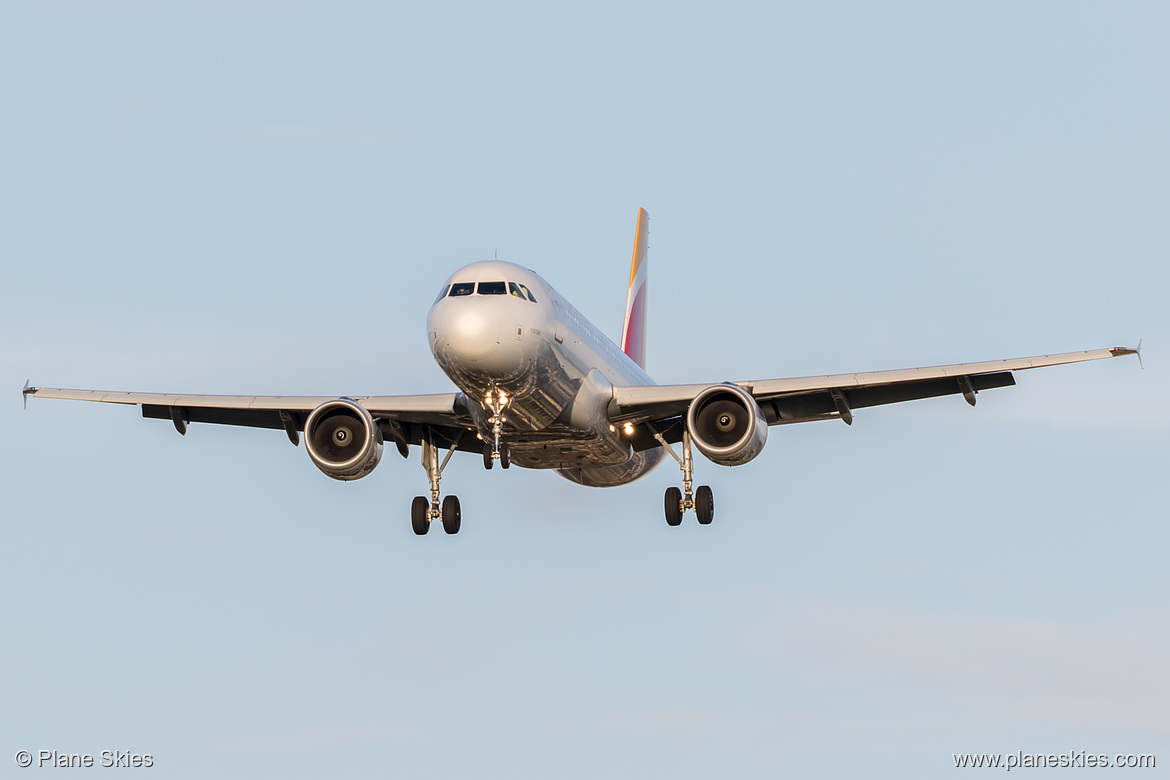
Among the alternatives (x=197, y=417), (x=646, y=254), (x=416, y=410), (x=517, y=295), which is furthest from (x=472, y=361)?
(x=646, y=254)

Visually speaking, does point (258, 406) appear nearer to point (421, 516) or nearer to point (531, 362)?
point (421, 516)

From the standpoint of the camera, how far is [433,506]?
132ft

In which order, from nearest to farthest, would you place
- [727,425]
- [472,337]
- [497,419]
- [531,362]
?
[472,337] → [531,362] → [497,419] → [727,425]

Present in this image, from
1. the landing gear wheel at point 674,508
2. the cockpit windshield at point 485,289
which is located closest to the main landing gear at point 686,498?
the landing gear wheel at point 674,508

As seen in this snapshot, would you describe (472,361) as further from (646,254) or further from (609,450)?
(646,254)

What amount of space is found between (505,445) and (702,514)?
20.8ft

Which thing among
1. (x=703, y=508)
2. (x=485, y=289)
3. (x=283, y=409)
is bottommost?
(x=703, y=508)

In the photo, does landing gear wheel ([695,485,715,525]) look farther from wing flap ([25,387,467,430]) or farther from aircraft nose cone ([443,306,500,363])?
aircraft nose cone ([443,306,500,363])

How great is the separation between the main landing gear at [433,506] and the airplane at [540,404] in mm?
35

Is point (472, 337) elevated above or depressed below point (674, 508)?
above

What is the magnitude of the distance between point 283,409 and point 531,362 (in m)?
8.23

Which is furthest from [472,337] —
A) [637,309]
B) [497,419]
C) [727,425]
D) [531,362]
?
[637,309]

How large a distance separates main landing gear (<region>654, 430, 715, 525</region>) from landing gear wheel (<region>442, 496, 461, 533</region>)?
5.27 m

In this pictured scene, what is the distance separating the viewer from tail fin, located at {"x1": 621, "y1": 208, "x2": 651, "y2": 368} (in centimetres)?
6038
